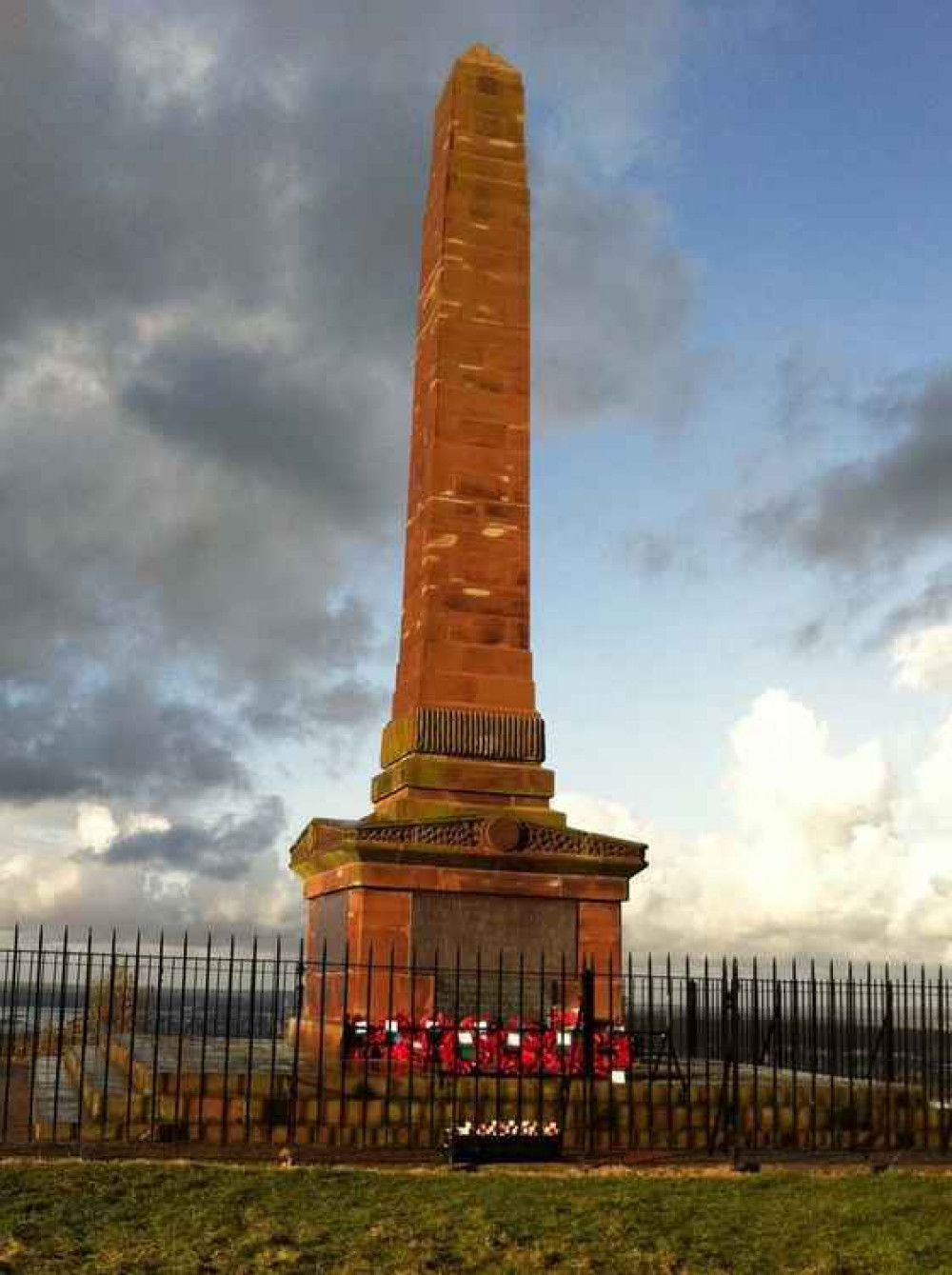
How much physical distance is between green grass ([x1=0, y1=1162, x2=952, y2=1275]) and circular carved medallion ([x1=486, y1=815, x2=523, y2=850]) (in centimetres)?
590

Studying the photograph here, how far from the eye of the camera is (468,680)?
770 inches

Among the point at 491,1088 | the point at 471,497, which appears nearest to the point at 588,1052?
the point at 491,1088

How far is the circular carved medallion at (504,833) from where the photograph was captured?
17.7 meters

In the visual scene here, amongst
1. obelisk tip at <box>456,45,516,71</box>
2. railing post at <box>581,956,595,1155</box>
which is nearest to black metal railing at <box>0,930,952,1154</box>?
railing post at <box>581,956,595,1155</box>

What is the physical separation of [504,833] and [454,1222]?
8078 millimetres

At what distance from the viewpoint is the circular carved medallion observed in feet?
58.2

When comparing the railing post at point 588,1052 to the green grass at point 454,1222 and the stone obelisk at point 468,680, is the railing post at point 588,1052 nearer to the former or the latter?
the green grass at point 454,1222

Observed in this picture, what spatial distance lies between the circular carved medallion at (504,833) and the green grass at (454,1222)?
590cm

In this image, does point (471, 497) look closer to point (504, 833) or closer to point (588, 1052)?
point (504, 833)

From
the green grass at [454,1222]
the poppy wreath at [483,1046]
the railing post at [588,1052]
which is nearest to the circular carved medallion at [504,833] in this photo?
the poppy wreath at [483,1046]

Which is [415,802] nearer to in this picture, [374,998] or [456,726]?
[456,726]

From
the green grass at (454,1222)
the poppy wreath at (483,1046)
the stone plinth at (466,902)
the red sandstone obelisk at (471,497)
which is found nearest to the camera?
the green grass at (454,1222)

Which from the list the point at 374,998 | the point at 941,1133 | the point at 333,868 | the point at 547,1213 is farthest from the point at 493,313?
the point at 547,1213

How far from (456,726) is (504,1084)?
5772 millimetres
